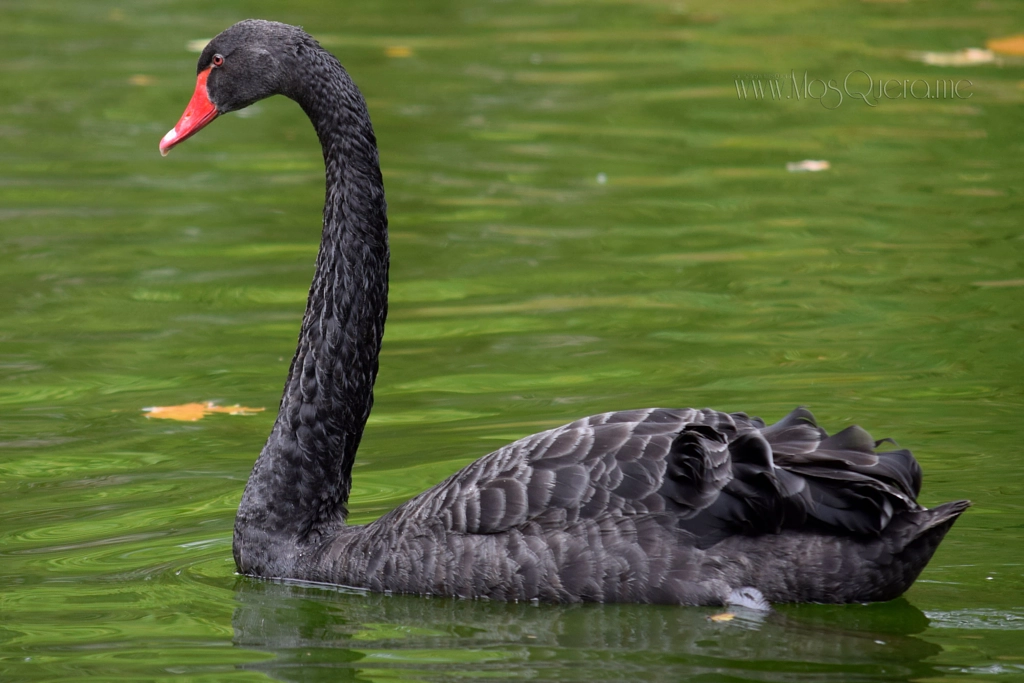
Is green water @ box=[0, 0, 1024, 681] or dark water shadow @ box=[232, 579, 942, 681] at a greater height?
green water @ box=[0, 0, 1024, 681]

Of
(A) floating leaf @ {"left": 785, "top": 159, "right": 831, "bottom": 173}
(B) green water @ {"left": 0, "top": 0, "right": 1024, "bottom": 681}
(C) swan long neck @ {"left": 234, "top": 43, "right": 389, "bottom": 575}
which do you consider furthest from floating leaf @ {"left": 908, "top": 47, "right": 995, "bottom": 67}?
(C) swan long neck @ {"left": 234, "top": 43, "right": 389, "bottom": 575}

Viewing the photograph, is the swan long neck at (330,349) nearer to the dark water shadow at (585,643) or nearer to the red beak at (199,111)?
the red beak at (199,111)

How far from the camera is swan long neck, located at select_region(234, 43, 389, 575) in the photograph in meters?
5.73

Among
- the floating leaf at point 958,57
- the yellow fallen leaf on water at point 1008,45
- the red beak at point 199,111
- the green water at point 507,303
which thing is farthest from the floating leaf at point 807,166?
the red beak at point 199,111

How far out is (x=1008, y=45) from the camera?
50.6 ft

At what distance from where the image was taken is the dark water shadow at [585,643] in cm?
466

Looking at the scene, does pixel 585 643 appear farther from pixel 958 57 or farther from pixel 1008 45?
pixel 1008 45

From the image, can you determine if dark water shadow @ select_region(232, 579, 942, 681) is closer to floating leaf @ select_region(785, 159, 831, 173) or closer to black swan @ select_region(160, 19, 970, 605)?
black swan @ select_region(160, 19, 970, 605)

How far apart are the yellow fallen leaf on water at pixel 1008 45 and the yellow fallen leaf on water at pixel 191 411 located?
33.2 feet

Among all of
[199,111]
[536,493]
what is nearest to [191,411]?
[199,111]

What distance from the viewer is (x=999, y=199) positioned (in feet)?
35.7

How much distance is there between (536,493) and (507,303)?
13.3 ft

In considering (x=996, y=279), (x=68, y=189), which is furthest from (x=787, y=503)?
(x=68, y=189)

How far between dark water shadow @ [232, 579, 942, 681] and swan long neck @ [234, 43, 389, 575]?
1.69 ft
